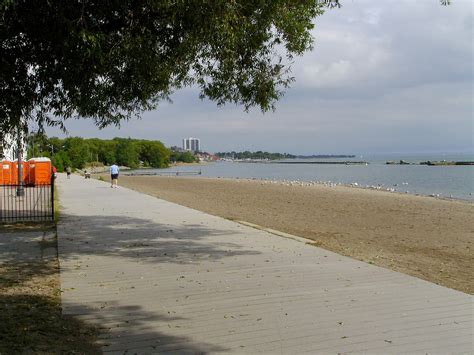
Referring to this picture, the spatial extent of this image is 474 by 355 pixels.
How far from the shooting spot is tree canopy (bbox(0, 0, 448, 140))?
5953 mm

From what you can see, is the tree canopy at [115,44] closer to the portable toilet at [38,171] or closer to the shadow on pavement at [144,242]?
the shadow on pavement at [144,242]

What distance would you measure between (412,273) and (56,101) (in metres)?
6.17

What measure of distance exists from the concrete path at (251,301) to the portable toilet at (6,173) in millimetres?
24441

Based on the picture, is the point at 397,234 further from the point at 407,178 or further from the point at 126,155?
the point at 126,155

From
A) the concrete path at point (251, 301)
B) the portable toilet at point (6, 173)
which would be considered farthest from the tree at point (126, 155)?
the concrete path at point (251, 301)

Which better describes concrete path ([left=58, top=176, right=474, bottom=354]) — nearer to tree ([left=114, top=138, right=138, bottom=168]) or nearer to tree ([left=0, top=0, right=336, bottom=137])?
tree ([left=0, top=0, right=336, bottom=137])

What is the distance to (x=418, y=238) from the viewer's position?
14.6m

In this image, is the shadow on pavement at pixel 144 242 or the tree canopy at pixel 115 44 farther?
the shadow on pavement at pixel 144 242

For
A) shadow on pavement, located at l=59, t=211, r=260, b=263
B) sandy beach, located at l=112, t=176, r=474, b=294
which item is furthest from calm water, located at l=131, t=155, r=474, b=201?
shadow on pavement, located at l=59, t=211, r=260, b=263

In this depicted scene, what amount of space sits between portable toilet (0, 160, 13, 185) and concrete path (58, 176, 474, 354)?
24441mm

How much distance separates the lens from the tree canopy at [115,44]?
5.95m

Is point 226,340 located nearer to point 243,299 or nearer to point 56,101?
point 243,299

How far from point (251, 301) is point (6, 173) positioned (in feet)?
99.8

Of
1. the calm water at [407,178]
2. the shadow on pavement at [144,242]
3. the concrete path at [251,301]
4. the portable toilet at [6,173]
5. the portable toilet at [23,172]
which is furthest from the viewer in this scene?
the calm water at [407,178]
